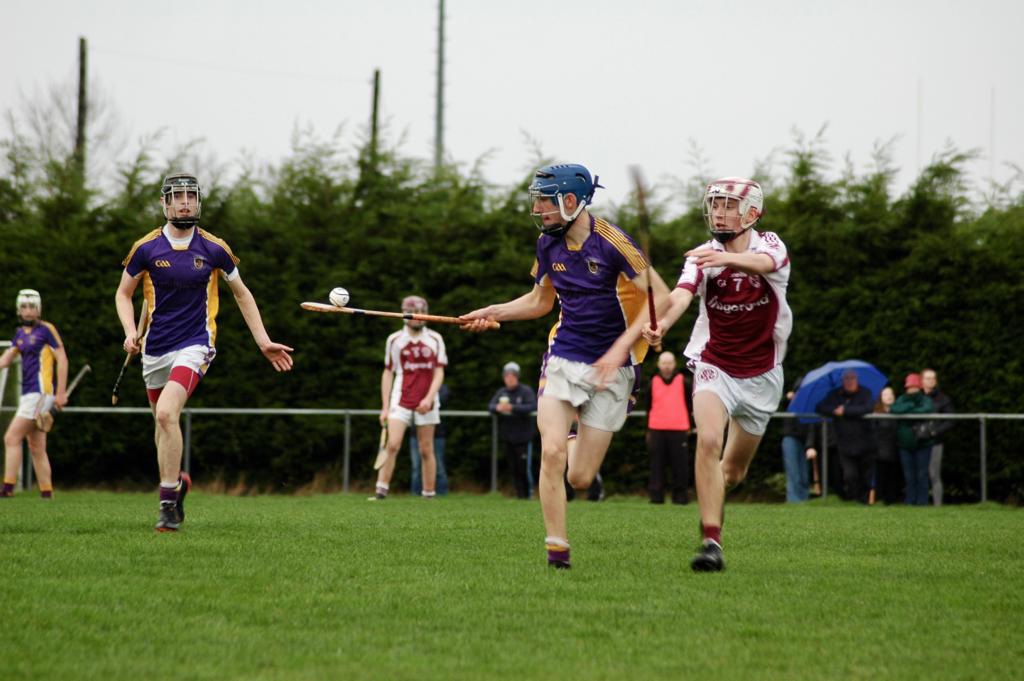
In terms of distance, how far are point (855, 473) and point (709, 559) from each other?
461 inches

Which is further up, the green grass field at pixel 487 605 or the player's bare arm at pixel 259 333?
the player's bare arm at pixel 259 333

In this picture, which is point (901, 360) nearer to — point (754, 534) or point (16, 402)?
point (754, 534)

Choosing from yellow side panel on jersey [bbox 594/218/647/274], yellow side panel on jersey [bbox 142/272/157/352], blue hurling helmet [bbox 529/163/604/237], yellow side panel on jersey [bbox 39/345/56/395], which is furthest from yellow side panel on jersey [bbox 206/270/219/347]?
yellow side panel on jersey [bbox 39/345/56/395]

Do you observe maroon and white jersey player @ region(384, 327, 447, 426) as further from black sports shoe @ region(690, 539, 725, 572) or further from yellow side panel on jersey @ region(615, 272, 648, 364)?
black sports shoe @ region(690, 539, 725, 572)

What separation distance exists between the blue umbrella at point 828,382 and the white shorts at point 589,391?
38.8 ft

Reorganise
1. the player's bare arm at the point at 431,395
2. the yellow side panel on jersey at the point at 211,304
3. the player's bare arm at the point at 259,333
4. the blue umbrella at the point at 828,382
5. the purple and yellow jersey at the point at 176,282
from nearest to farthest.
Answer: the player's bare arm at the point at 259,333 → the purple and yellow jersey at the point at 176,282 → the yellow side panel on jersey at the point at 211,304 → the player's bare arm at the point at 431,395 → the blue umbrella at the point at 828,382

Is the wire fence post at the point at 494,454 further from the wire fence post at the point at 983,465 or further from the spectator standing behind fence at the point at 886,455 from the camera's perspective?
the wire fence post at the point at 983,465

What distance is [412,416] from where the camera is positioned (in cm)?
1841

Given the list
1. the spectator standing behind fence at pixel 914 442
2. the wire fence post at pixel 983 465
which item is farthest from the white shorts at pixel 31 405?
the wire fence post at pixel 983 465

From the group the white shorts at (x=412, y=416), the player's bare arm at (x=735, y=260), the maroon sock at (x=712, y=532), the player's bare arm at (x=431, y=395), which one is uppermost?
the player's bare arm at (x=735, y=260)

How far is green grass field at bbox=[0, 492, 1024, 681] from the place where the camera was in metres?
5.14

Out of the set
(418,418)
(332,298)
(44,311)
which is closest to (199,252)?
(332,298)

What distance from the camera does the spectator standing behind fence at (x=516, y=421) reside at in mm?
19969

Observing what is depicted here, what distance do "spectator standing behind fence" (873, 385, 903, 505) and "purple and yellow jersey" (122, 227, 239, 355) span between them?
1122 cm
